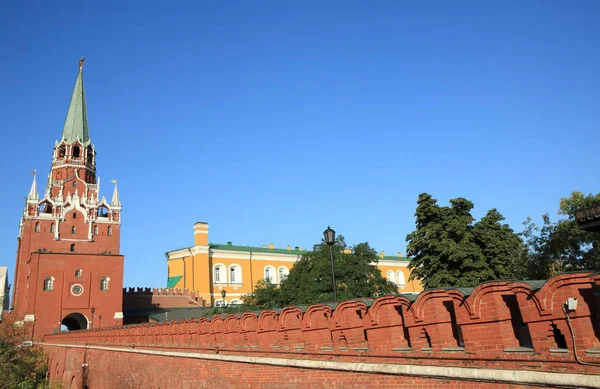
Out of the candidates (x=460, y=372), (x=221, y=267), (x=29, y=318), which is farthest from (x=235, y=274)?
(x=460, y=372)

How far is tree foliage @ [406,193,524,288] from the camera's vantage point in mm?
25500

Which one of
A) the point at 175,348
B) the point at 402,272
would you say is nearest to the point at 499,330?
the point at 175,348

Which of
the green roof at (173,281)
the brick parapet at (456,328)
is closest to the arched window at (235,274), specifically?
the green roof at (173,281)

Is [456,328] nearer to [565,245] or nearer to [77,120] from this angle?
[565,245]

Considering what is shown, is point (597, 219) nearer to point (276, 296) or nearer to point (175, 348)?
point (175, 348)

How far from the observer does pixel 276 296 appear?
34031 mm

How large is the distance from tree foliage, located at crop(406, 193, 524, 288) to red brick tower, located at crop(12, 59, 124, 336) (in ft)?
84.1

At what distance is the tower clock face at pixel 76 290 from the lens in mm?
38312

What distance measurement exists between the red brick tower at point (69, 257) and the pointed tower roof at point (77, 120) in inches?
84.7

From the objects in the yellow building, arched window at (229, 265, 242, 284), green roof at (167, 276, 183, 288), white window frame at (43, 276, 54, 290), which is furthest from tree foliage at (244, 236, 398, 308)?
white window frame at (43, 276, 54, 290)

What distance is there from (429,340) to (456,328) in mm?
396

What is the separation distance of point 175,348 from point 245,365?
4.79m

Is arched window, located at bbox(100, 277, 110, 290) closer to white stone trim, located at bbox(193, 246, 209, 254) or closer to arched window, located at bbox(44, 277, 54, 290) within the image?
arched window, located at bbox(44, 277, 54, 290)

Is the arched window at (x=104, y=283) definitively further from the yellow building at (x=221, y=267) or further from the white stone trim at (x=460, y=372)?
the white stone trim at (x=460, y=372)
